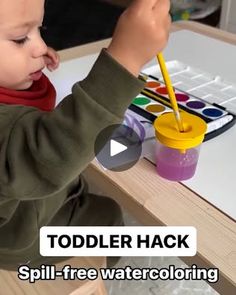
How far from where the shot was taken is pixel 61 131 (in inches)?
16.5

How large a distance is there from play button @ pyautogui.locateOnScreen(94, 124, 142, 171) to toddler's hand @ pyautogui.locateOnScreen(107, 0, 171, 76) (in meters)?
0.16

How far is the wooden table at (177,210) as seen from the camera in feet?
1.49

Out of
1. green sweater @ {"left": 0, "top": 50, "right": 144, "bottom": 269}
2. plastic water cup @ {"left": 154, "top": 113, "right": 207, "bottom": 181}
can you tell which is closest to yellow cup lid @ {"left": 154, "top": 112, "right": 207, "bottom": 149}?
plastic water cup @ {"left": 154, "top": 113, "right": 207, "bottom": 181}

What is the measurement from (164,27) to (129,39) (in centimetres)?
4

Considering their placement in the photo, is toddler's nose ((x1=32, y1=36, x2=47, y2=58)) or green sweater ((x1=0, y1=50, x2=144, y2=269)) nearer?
→ green sweater ((x1=0, y1=50, x2=144, y2=269))

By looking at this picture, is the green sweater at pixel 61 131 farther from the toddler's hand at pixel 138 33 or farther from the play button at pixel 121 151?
the play button at pixel 121 151

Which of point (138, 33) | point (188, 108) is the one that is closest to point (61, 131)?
point (138, 33)

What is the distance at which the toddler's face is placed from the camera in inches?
18.7

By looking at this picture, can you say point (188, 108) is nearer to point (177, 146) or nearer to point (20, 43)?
point (177, 146)

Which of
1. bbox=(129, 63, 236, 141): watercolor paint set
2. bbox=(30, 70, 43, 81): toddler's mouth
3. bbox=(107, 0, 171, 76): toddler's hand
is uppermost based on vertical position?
bbox=(107, 0, 171, 76): toddler's hand

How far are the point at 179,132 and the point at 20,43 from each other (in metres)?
0.21

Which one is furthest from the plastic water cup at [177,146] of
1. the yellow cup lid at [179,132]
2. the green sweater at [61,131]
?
the green sweater at [61,131]

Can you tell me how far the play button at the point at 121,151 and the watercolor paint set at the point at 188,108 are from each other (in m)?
0.05

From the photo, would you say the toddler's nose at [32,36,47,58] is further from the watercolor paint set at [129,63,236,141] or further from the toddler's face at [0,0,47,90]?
the watercolor paint set at [129,63,236,141]
